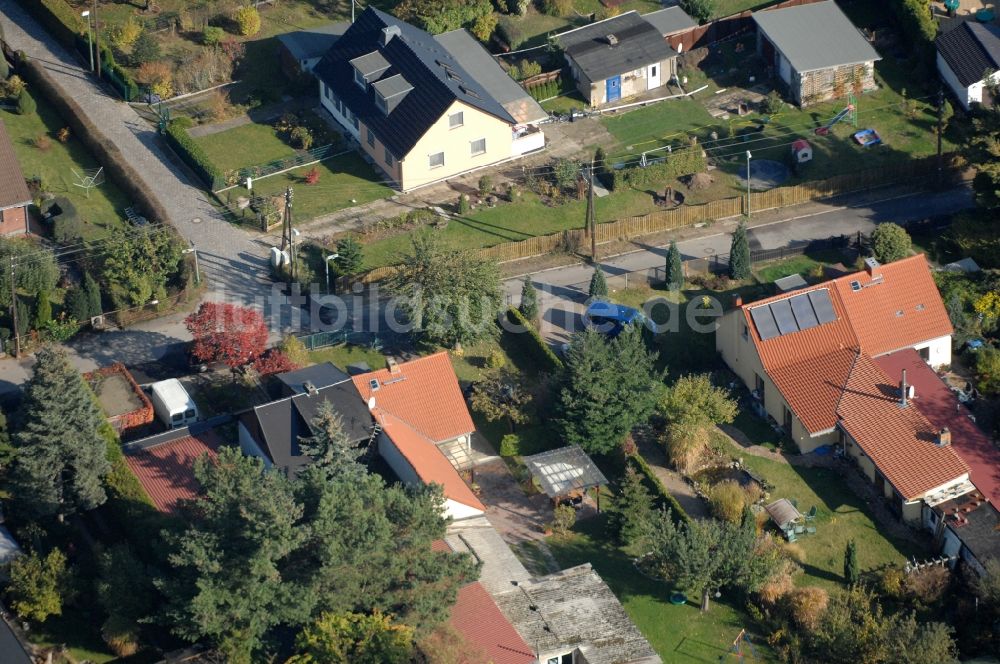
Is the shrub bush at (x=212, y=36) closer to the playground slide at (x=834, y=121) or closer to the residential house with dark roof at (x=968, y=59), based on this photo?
the playground slide at (x=834, y=121)

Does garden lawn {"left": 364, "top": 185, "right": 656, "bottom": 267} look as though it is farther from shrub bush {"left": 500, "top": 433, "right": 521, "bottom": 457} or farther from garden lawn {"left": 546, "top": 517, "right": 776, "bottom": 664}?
garden lawn {"left": 546, "top": 517, "right": 776, "bottom": 664}

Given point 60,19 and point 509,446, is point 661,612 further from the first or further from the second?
point 60,19

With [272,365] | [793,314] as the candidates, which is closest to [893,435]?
[793,314]

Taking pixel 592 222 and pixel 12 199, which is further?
pixel 592 222

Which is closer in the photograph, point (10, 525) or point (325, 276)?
point (10, 525)

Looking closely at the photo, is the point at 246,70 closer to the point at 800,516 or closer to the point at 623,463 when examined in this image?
the point at 623,463

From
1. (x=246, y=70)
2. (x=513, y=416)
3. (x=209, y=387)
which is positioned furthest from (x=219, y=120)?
(x=513, y=416)
